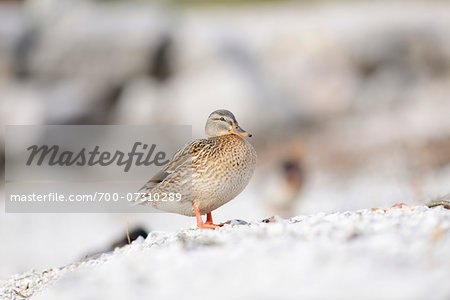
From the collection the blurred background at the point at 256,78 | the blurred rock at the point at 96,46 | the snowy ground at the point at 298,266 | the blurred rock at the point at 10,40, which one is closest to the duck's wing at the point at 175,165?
the snowy ground at the point at 298,266

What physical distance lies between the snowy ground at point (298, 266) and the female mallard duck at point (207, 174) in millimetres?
925

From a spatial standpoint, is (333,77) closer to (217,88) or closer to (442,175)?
(217,88)

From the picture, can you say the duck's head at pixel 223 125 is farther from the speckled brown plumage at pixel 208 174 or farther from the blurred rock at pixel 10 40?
the blurred rock at pixel 10 40

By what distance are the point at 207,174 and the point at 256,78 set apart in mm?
8796

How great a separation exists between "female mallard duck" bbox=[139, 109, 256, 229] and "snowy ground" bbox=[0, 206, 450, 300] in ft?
3.03

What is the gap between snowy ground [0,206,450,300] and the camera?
2.29m

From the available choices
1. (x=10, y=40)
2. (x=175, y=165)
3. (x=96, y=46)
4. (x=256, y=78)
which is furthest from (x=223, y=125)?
(x=10, y=40)

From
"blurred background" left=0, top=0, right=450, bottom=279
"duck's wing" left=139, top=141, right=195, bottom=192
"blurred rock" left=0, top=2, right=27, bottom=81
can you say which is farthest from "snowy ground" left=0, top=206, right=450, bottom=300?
"blurred rock" left=0, top=2, right=27, bottom=81

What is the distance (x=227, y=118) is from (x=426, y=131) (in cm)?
772

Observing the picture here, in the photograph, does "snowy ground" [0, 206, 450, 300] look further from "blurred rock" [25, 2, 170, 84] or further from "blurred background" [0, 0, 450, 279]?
"blurred rock" [25, 2, 170, 84]

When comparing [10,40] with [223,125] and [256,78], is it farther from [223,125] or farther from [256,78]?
[223,125]

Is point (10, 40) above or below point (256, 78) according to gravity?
above

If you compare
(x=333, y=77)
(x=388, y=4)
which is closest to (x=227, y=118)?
(x=333, y=77)

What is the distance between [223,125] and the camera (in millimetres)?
4688
